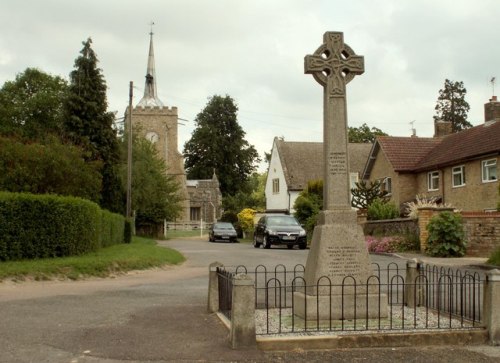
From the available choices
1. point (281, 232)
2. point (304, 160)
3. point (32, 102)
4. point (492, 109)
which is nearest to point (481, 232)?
point (281, 232)

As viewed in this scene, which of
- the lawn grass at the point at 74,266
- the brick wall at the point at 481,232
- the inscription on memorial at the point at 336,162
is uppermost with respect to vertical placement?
the inscription on memorial at the point at 336,162

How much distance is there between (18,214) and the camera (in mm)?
15531

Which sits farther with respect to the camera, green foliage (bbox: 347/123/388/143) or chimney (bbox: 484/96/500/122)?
green foliage (bbox: 347/123/388/143)

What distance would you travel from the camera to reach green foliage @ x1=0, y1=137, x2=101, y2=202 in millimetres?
20703

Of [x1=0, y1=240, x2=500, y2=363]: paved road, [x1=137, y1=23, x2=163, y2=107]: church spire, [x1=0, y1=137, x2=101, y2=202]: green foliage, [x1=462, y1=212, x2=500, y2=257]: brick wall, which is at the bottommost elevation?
[x1=0, y1=240, x2=500, y2=363]: paved road

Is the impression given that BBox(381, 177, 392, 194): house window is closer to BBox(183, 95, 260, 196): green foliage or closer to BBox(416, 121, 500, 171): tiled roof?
BBox(416, 121, 500, 171): tiled roof

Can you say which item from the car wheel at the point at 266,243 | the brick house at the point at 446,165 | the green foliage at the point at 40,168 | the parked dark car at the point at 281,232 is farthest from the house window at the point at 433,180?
the green foliage at the point at 40,168

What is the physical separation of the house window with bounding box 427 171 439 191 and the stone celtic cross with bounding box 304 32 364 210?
2878 cm

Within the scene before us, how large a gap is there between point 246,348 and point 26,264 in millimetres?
10003

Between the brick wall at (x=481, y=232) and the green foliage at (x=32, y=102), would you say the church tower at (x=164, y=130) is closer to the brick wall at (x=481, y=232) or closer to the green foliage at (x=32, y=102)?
the green foliage at (x=32, y=102)

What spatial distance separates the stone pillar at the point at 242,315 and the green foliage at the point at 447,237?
17.7 meters

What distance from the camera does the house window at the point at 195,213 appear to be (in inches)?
3125

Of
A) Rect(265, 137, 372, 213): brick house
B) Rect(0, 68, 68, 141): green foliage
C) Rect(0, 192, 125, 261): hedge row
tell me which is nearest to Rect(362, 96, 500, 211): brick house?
Rect(265, 137, 372, 213): brick house

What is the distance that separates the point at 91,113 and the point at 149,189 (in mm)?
11077
